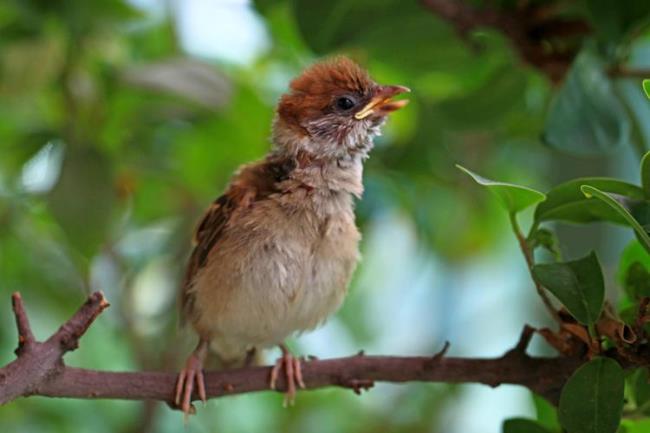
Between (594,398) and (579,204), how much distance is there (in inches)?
7.6

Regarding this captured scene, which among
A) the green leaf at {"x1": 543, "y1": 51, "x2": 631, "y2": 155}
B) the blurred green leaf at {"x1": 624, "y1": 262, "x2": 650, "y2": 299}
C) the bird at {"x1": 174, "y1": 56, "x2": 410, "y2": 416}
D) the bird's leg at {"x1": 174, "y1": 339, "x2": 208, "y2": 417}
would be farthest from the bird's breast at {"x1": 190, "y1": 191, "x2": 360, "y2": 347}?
the blurred green leaf at {"x1": 624, "y1": 262, "x2": 650, "y2": 299}

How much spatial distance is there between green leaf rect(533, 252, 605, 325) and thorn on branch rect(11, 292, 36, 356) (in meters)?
0.48

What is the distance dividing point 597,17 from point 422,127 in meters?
0.45

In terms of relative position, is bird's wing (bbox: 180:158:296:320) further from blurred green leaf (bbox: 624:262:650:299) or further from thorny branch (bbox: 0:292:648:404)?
blurred green leaf (bbox: 624:262:650:299)

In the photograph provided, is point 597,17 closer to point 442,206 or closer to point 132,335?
point 442,206

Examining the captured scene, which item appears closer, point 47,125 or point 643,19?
point 643,19

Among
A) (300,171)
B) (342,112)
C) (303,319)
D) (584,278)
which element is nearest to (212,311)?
(303,319)

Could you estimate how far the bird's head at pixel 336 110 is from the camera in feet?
4.37

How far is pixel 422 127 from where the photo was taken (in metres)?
1.59

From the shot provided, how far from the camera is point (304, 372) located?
3.64ft

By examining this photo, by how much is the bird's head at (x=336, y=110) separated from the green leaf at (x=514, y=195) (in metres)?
0.41

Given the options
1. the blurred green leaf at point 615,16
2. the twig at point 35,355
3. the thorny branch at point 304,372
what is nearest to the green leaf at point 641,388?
the thorny branch at point 304,372

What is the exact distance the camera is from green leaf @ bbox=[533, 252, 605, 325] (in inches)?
34.4

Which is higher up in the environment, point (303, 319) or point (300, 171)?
point (300, 171)
